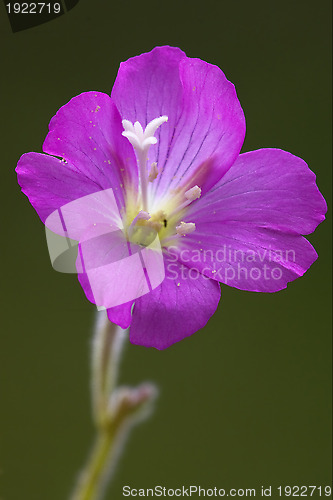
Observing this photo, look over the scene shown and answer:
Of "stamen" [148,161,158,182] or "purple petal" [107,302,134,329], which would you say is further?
"stamen" [148,161,158,182]

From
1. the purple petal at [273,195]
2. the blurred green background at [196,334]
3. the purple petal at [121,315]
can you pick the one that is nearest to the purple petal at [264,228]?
the purple petal at [273,195]

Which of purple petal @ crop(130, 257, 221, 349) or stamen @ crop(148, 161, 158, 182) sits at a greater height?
stamen @ crop(148, 161, 158, 182)

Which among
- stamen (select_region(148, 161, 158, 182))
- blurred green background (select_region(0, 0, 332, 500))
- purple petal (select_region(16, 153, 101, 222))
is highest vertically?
purple petal (select_region(16, 153, 101, 222))

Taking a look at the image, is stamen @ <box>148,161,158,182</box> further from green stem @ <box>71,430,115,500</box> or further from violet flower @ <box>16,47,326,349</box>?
green stem @ <box>71,430,115,500</box>

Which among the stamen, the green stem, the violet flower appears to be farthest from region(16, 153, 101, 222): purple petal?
the green stem

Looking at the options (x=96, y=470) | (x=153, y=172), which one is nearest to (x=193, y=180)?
(x=153, y=172)

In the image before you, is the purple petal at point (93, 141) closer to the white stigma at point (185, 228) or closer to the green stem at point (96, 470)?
the white stigma at point (185, 228)

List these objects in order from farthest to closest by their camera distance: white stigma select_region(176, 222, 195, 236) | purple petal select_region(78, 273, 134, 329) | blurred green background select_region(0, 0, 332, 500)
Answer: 1. blurred green background select_region(0, 0, 332, 500)
2. white stigma select_region(176, 222, 195, 236)
3. purple petal select_region(78, 273, 134, 329)

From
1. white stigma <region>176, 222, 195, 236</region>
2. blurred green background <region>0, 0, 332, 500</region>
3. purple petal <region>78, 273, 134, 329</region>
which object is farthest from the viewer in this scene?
blurred green background <region>0, 0, 332, 500</region>
